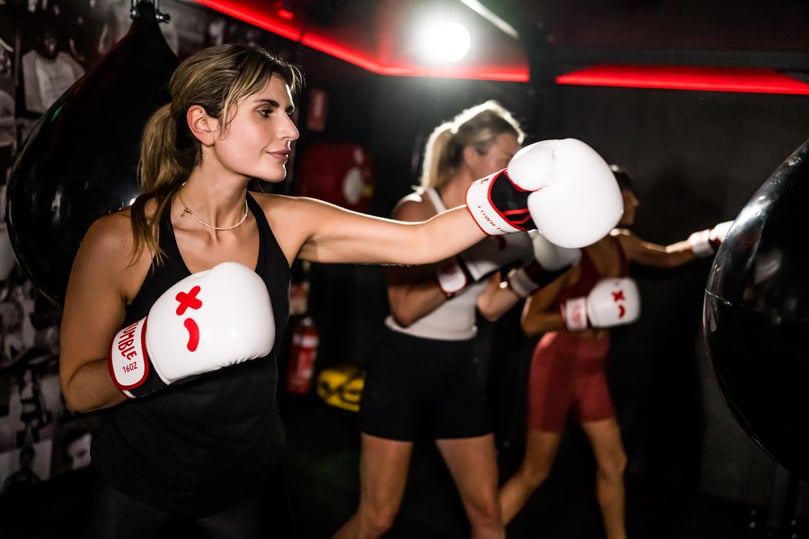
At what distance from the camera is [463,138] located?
2303mm

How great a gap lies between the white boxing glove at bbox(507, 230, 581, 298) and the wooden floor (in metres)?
1.22

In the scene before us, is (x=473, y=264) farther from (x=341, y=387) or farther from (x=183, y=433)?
(x=341, y=387)

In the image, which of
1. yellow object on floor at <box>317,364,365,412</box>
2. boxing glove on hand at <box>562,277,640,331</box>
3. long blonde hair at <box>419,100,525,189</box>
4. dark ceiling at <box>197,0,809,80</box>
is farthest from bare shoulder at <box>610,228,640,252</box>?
yellow object on floor at <box>317,364,365,412</box>

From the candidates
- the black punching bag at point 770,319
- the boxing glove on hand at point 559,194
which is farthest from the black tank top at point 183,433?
the black punching bag at point 770,319

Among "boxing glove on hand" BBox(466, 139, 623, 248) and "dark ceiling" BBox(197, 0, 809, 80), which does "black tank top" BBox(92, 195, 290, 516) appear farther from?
"dark ceiling" BBox(197, 0, 809, 80)

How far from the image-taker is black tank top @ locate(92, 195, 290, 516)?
140 centimetres

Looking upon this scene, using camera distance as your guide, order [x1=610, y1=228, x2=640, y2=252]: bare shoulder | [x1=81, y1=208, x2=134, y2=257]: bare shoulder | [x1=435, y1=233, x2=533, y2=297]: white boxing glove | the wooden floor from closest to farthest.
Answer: [x1=81, y1=208, x2=134, y2=257]: bare shoulder → [x1=435, y1=233, x2=533, y2=297]: white boxing glove → the wooden floor → [x1=610, y1=228, x2=640, y2=252]: bare shoulder

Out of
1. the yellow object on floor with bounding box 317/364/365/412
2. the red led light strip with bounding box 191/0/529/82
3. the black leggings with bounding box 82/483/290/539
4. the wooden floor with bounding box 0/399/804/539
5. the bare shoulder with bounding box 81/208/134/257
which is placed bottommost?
the wooden floor with bounding box 0/399/804/539

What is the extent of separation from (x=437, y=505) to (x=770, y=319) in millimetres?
2525

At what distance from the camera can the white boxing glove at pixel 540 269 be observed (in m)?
2.35

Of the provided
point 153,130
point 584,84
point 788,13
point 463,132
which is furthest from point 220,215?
point 788,13

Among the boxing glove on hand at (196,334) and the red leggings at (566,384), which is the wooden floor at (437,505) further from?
the boxing glove on hand at (196,334)

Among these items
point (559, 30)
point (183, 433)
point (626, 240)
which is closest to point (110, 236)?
point (183, 433)

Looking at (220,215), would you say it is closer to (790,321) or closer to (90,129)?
(90,129)
